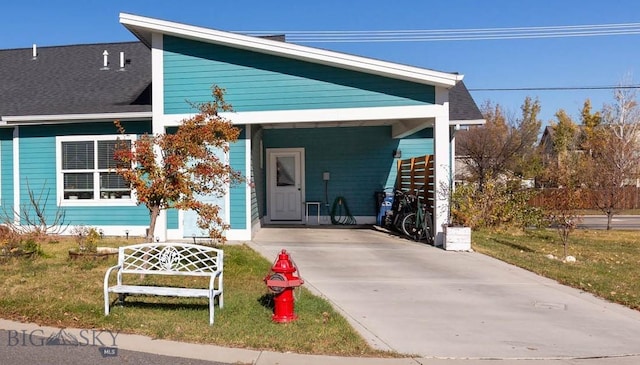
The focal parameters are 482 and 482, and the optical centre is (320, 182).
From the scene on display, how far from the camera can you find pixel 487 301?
6465 millimetres

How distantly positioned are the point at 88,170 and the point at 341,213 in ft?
24.1

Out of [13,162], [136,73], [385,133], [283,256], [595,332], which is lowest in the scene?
[595,332]

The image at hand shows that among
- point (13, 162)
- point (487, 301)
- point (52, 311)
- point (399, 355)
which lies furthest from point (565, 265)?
point (13, 162)

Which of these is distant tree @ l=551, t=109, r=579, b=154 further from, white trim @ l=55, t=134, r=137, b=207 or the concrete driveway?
white trim @ l=55, t=134, r=137, b=207

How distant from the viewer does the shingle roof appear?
41.2ft

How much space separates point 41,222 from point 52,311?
7647mm

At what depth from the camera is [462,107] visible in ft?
46.1

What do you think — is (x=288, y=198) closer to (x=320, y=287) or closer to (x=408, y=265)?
(x=408, y=265)

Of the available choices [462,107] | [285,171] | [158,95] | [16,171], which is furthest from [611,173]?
[16,171]

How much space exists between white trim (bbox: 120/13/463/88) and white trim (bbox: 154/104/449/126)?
25.2 inches

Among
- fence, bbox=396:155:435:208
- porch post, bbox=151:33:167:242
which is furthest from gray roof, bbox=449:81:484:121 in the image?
porch post, bbox=151:33:167:242

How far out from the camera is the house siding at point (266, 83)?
1090 cm

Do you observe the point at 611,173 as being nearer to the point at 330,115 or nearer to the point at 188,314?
the point at 330,115

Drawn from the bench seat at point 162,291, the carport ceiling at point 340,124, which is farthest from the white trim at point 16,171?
the bench seat at point 162,291
